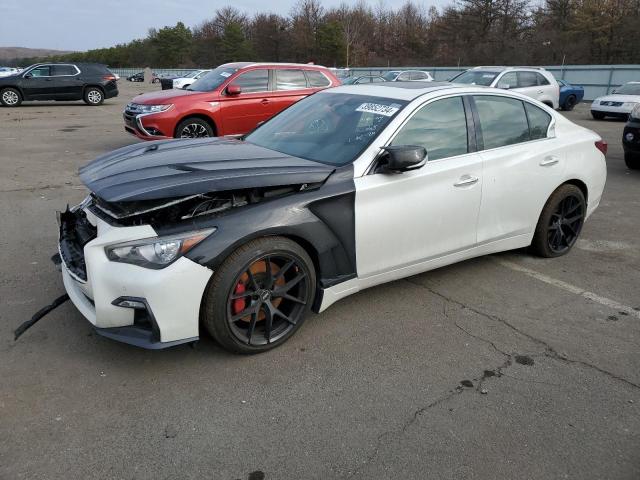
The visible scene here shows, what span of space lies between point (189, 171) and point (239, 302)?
838mm

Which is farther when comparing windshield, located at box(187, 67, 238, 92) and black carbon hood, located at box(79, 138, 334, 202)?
windshield, located at box(187, 67, 238, 92)

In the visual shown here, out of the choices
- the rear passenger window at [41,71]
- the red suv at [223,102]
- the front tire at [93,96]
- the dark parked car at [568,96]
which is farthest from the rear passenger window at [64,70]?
the dark parked car at [568,96]

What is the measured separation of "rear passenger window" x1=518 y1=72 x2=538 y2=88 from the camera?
14383 mm

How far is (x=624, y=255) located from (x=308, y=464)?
420cm

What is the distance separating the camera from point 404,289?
4176 millimetres

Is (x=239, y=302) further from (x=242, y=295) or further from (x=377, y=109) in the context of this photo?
(x=377, y=109)

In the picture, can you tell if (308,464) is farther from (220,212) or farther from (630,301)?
(630,301)

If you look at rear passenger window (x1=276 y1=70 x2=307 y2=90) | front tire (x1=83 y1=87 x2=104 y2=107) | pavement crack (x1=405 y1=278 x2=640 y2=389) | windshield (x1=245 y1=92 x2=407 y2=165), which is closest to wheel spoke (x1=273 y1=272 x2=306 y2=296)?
windshield (x1=245 y1=92 x2=407 y2=165)

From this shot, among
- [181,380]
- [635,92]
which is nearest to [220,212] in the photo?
[181,380]

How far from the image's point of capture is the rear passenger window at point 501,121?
163 inches

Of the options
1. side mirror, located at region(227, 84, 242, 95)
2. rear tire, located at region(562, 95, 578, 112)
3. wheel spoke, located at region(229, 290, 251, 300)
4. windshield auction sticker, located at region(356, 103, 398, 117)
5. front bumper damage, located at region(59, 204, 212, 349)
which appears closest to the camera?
front bumper damage, located at region(59, 204, 212, 349)

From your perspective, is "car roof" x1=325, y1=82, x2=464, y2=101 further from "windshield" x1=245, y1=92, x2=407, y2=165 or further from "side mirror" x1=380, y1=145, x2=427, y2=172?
"side mirror" x1=380, y1=145, x2=427, y2=172

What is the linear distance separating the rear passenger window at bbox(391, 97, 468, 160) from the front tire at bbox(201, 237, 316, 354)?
1161mm

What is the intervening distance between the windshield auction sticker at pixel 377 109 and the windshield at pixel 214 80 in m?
6.45
